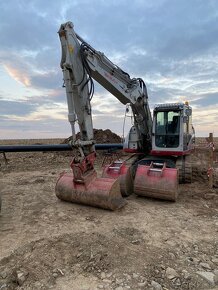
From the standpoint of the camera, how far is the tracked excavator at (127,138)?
6.77 meters

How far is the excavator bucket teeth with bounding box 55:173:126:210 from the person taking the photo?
6551 mm

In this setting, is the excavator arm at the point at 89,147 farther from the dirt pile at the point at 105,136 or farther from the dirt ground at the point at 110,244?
the dirt pile at the point at 105,136

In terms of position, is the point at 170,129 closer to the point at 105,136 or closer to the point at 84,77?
the point at 84,77

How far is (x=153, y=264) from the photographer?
4.26m

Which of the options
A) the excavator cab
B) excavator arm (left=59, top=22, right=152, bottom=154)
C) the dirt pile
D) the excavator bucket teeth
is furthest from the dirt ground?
the dirt pile

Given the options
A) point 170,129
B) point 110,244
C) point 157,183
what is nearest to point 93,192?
point 157,183

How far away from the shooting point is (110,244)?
483cm

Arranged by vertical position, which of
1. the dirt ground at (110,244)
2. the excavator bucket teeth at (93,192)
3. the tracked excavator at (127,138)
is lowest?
the dirt ground at (110,244)

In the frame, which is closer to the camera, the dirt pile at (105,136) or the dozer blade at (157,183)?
the dozer blade at (157,183)

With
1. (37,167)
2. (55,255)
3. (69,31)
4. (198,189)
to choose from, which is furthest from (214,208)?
(37,167)

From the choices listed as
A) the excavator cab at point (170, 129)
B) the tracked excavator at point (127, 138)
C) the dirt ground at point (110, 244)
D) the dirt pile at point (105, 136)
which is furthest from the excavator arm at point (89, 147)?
the dirt pile at point (105, 136)

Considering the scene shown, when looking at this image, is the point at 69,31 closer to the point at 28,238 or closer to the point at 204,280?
the point at 28,238

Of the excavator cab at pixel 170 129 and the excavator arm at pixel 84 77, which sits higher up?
the excavator arm at pixel 84 77

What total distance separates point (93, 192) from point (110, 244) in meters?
1.95
